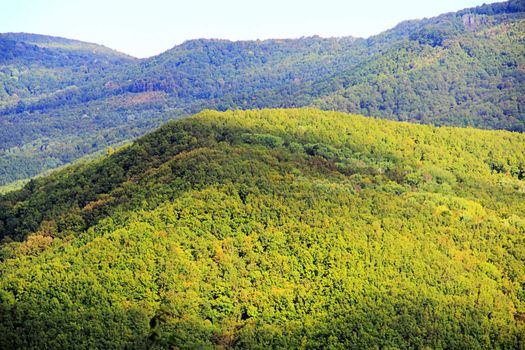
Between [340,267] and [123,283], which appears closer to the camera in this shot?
[123,283]

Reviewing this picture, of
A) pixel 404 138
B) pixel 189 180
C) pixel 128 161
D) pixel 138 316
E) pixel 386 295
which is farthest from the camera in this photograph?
pixel 404 138

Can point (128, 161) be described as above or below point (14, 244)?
above

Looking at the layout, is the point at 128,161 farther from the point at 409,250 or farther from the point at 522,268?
the point at 522,268

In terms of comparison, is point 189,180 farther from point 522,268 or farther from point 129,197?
point 522,268

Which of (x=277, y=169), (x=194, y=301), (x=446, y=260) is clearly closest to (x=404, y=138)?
(x=277, y=169)

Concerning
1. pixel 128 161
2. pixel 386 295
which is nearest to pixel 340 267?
pixel 386 295

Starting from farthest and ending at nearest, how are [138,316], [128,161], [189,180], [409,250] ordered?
[128,161], [189,180], [409,250], [138,316]
